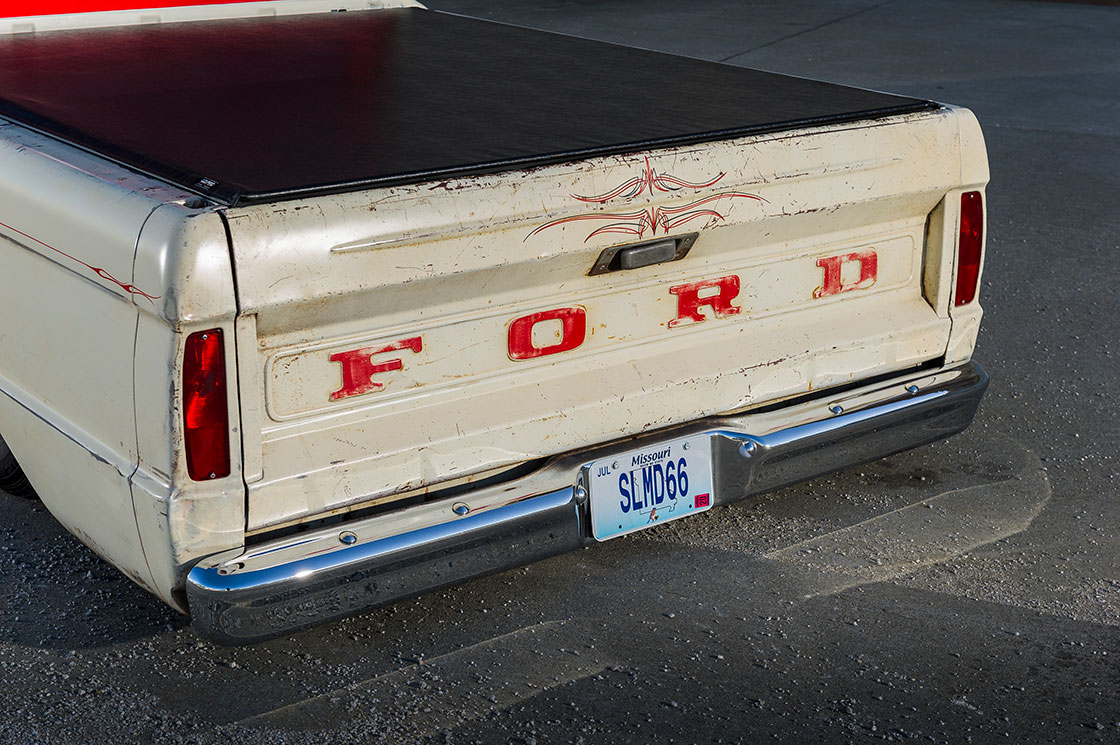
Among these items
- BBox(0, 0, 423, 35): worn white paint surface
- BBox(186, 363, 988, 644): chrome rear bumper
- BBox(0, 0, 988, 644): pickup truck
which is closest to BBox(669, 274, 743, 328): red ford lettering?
BBox(0, 0, 988, 644): pickup truck

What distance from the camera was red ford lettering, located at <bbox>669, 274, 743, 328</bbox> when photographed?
2.97 m

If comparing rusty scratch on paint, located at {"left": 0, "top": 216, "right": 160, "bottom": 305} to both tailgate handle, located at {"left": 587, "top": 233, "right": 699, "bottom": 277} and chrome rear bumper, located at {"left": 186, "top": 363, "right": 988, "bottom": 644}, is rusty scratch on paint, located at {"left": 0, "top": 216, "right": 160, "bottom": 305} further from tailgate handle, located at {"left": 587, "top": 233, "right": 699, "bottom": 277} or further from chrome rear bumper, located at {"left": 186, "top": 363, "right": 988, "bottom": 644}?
tailgate handle, located at {"left": 587, "top": 233, "right": 699, "bottom": 277}

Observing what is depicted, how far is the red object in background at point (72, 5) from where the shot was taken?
14.3 feet

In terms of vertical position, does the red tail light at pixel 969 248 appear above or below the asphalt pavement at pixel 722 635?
above

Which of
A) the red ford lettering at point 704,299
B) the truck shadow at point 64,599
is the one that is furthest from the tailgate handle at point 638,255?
the truck shadow at point 64,599

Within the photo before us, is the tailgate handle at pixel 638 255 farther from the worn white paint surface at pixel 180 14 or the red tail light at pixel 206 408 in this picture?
the worn white paint surface at pixel 180 14

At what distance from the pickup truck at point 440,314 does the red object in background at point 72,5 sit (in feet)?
3.06

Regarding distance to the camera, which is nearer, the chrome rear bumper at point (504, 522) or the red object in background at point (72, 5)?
the chrome rear bumper at point (504, 522)

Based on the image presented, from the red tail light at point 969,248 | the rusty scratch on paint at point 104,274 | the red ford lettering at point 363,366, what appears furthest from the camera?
the red tail light at point 969,248

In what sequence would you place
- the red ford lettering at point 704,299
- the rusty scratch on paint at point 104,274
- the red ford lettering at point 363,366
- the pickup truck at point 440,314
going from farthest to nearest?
the red ford lettering at point 704,299, the red ford lettering at point 363,366, the pickup truck at point 440,314, the rusty scratch on paint at point 104,274

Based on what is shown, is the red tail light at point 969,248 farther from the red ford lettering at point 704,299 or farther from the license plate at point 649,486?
the license plate at point 649,486

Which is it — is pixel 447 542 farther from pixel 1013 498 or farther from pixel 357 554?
pixel 1013 498

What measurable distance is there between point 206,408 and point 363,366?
0.33 metres

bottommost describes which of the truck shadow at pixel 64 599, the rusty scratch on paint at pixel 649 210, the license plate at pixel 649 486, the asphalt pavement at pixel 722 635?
the asphalt pavement at pixel 722 635
